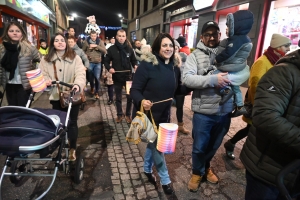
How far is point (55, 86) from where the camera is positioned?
3.07 meters

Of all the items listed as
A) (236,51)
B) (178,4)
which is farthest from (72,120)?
(178,4)

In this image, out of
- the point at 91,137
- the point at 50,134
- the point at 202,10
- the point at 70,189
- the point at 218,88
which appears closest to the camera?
the point at 50,134

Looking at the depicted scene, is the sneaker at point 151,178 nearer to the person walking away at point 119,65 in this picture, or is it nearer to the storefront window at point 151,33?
the person walking away at point 119,65

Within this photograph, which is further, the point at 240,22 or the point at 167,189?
the point at 167,189

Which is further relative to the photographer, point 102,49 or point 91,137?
point 102,49

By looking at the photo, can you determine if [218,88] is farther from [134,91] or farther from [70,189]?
[70,189]

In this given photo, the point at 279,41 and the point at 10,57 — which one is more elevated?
the point at 279,41

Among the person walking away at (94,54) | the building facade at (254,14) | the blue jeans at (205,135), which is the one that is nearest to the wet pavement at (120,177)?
the blue jeans at (205,135)

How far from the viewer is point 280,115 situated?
136cm

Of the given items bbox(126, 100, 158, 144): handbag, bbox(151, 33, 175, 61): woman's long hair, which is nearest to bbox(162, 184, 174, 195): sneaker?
bbox(126, 100, 158, 144): handbag

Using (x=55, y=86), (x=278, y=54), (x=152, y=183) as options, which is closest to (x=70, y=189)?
(x=152, y=183)

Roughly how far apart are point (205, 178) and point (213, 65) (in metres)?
1.66

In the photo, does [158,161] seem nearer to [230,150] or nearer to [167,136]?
[167,136]

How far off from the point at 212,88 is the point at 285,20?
5.97m
